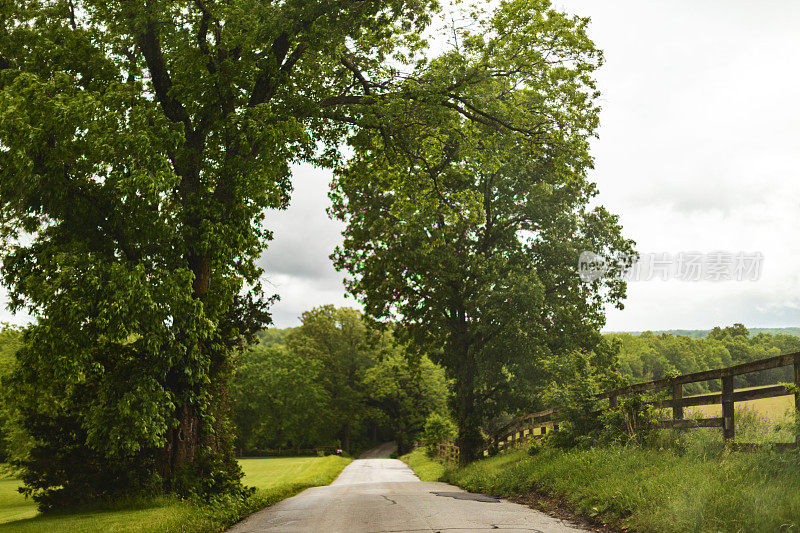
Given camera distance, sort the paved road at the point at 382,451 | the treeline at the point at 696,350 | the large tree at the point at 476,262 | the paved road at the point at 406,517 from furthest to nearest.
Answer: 1. the treeline at the point at 696,350
2. the paved road at the point at 382,451
3. the large tree at the point at 476,262
4. the paved road at the point at 406,517

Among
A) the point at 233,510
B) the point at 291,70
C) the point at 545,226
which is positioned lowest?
the point at 233,510

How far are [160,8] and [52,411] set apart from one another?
948cm

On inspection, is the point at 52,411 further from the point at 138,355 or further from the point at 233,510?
the point at 233,510

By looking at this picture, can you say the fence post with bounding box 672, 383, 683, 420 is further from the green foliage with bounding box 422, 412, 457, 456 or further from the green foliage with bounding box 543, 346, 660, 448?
the green foliage with bounding box 422, 412, 457, 456

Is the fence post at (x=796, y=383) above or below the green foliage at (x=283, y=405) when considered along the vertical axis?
above

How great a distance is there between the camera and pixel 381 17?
47.1 ft

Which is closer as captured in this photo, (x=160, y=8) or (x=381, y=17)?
(x=160, y=8)

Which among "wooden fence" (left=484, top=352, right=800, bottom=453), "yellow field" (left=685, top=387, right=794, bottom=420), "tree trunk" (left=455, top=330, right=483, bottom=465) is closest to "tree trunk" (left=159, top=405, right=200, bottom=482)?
"wooden fence" (left=484, top=352, right=800, bottom=453)

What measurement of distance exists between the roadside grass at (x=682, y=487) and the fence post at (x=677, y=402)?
2.50ft

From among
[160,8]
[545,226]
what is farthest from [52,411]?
[545,226]

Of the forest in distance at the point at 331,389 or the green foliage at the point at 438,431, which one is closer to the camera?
the green foliage at the point at 438,431

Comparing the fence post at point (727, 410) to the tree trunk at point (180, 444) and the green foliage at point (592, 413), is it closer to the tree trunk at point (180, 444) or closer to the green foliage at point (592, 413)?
the green foliage at point (592, 413)

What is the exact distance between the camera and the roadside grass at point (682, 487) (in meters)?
6.16

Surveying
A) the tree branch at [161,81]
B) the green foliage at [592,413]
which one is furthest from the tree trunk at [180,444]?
the green foliage at [592,413]
